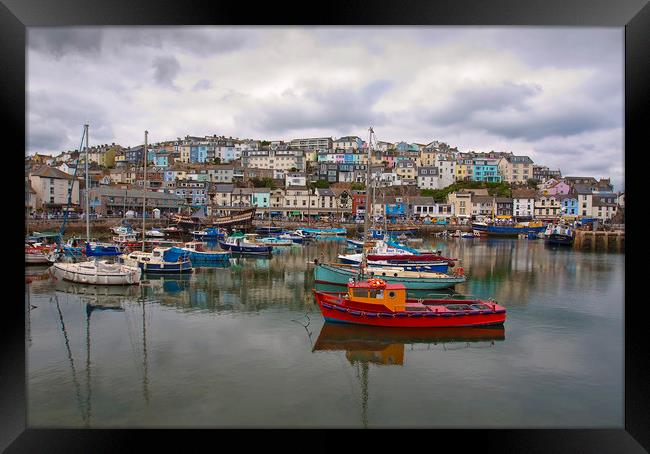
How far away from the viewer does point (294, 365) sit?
6992 mm

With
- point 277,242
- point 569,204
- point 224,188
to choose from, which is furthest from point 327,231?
point 569,204

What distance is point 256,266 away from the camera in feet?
61.2

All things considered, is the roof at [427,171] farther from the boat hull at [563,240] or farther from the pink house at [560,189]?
the boat hull at [563,240]

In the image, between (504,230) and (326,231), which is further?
(504,230)

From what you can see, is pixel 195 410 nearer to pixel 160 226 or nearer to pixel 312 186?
pixel 160 226

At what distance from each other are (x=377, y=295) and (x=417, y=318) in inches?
34.5

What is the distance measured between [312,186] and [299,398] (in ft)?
151

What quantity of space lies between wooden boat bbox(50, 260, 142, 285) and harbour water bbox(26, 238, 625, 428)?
0.37 m

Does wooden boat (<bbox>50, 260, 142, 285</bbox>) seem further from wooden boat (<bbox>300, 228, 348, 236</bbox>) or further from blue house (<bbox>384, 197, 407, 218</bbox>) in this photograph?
blue house (<bbox>384, 197, 407, 218</bbox>)

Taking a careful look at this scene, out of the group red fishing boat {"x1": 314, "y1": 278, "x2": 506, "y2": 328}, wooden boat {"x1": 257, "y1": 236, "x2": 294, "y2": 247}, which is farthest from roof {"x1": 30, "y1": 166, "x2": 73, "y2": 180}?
red fishing boat {"x1": 314, "y1": 278, "x2": 506, "y2": 328}

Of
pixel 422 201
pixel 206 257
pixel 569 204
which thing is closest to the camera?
pixel 206 257

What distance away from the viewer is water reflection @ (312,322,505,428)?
758cm

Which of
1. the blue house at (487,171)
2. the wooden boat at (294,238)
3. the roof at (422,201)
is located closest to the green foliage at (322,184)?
the roof at (422,201)

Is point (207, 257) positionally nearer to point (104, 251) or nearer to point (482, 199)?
point (104, 251)
